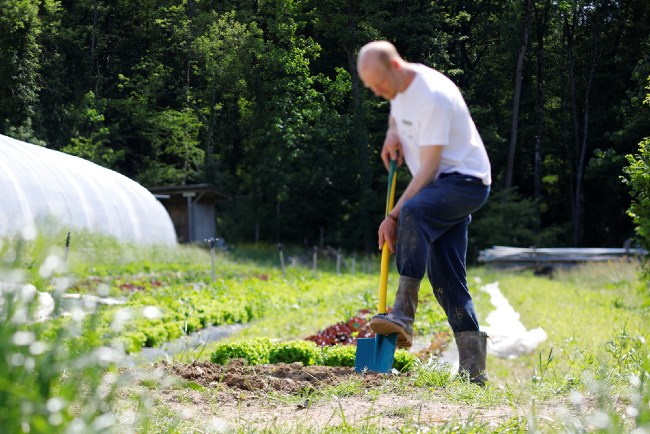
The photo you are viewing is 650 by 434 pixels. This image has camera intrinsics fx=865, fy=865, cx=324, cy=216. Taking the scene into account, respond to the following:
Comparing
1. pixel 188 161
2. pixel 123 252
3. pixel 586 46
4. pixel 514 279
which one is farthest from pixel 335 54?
pixel 514 279

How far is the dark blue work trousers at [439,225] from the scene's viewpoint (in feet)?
12.8

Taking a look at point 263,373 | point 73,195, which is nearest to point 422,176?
point 263,373

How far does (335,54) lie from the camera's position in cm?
856

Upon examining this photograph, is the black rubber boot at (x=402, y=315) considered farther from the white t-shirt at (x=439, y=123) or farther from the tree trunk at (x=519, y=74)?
the tree trunk at (x=519, y=74)

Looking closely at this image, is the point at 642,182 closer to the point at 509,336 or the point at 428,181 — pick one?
the point at 509,336

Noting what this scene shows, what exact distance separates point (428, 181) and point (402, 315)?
0.63m

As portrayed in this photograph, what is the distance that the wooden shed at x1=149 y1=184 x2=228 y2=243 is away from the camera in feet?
31.6

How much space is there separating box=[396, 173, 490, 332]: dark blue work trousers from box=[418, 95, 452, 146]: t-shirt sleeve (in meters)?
0.24

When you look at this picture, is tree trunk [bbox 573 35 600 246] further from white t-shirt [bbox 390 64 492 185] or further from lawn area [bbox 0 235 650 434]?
white t-shirt [bbox 390 64 492 185]

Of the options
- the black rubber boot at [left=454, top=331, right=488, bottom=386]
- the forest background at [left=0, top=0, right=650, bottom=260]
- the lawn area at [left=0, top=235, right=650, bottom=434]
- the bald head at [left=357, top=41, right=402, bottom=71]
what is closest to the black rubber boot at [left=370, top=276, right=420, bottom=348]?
the lawn area at [left=0, top=235, right=650, bottom=434]

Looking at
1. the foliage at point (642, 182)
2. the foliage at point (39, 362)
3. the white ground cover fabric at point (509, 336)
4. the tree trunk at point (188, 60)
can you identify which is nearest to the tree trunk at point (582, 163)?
the foliage at point (642, 182)

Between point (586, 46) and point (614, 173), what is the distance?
1708mm

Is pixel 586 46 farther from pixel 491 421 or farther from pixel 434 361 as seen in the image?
pixel 491 421

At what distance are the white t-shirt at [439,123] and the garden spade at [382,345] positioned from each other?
235mm
